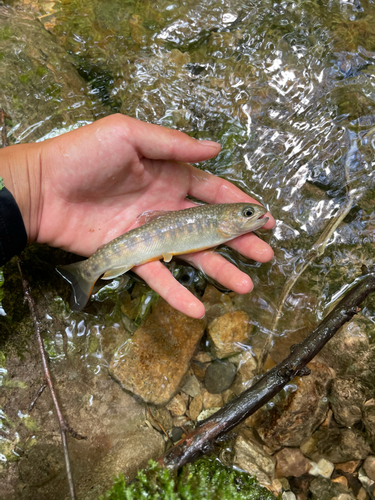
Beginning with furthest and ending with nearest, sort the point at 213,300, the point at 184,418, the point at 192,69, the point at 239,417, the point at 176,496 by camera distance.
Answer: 1. the point at 192,69
2. the point at 213,300
3. the point at 184,418
4. the point at 239,417
5. the point at 176,496

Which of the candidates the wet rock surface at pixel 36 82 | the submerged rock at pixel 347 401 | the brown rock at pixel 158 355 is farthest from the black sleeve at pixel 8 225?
the submerged rock at pixel 347 401

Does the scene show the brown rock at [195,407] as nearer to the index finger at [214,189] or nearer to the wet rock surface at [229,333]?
the wet rock surface at [229,333]

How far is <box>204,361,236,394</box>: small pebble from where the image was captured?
14.5ft

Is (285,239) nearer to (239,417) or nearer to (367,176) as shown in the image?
(367,176)

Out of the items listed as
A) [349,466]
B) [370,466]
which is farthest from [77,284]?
[370,466]

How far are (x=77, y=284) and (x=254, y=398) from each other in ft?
7.45

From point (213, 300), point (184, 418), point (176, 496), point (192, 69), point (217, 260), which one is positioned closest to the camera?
point (176, 496)

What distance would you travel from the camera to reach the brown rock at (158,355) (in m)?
4.24

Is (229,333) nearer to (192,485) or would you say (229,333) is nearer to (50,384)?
(192,485)

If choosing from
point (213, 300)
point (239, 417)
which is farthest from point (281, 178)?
point (239, 417)

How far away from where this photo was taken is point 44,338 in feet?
13.5

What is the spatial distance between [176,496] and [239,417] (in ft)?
2.82

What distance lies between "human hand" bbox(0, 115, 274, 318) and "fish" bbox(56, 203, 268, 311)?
19cm

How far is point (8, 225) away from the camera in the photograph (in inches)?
138
